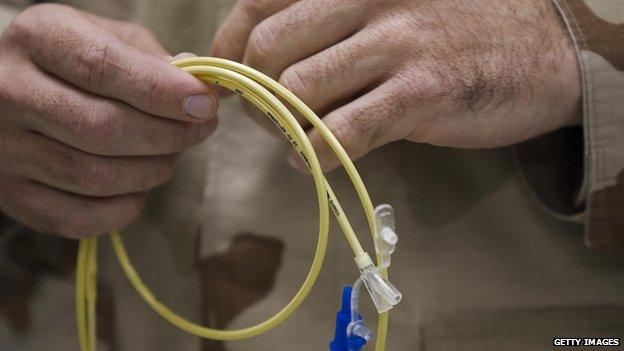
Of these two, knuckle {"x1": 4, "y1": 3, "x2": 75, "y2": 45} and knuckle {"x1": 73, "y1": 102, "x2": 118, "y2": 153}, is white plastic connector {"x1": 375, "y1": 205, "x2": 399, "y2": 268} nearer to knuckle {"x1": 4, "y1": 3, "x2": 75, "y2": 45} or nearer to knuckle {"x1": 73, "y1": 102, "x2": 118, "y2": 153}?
knuckle {"x1": 73, "y1": 102, "x2": 118, "y2": 153}

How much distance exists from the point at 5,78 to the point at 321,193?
0.31 metres

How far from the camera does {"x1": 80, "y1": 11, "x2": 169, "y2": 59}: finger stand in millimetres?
632

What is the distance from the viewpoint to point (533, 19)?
0.56 m

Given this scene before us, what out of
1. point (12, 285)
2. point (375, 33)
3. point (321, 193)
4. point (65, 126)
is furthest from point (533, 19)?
point (12, 285)

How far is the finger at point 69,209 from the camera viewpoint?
0.59 m

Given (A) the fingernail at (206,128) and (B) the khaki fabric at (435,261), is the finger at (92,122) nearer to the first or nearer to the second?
(A) the fingernail at (206,128)

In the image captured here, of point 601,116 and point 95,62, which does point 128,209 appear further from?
point 601,116

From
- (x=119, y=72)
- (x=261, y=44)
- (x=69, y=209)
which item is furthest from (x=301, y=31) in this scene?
(x=69, y=209)

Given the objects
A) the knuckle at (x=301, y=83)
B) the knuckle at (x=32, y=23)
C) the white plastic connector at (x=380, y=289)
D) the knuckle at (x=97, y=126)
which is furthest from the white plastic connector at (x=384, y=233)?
the knuckle at (x=32, y=23)

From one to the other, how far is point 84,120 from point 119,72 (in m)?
0.05

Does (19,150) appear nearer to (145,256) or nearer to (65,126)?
(65,126)

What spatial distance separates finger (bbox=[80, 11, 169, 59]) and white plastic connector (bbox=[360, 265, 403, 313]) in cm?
31

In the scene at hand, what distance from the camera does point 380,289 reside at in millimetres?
434

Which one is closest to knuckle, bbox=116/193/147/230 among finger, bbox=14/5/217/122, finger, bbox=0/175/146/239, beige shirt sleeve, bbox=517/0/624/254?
finger, bbox=0/175/146/239
